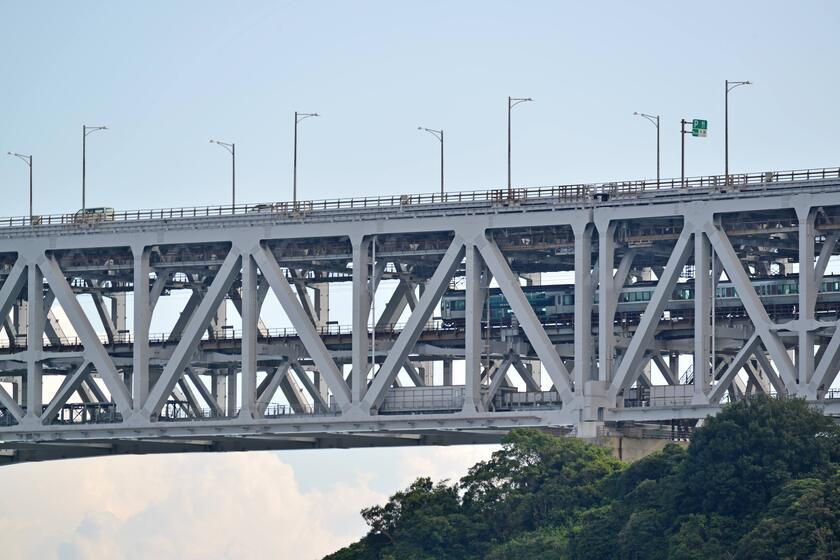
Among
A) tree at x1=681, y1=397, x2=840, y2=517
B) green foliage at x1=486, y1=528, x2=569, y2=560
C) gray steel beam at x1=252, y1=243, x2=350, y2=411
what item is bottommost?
green foliage at x1=486, y1=528, x2=569, y2=560

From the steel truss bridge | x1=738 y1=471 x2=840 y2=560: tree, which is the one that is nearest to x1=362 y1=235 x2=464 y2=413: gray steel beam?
the steel truss bridge

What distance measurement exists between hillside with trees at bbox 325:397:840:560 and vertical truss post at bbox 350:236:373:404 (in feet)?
30.6

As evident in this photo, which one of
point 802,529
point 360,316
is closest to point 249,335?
point 360,316

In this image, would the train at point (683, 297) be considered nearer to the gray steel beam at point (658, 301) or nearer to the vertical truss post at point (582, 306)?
the vertical truss post at point (582, 306)

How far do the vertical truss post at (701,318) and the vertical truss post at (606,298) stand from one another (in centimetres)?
647

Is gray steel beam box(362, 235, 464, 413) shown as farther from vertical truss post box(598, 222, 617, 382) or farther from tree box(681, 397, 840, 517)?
tree box(681, 397, 840, 517)

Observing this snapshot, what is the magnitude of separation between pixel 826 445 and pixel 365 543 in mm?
38771

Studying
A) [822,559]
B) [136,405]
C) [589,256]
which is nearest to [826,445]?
[822,559]

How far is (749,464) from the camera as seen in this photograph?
533ft

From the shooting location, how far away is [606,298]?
601ft

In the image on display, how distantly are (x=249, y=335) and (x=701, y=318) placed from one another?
36.4m

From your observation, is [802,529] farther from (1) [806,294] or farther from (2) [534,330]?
(2) [534,330]

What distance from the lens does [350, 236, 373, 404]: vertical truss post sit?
191 m

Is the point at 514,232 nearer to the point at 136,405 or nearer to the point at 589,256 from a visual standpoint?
the point at 589,256
